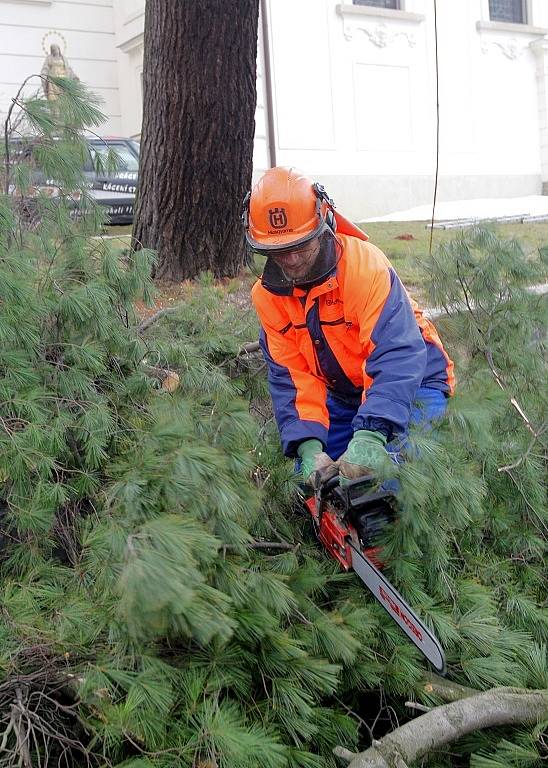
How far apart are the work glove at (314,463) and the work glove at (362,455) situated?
0.38 ft

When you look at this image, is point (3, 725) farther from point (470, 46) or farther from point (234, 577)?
point (470, 46)

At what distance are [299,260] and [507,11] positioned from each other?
16.1 metres

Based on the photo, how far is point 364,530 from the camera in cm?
252

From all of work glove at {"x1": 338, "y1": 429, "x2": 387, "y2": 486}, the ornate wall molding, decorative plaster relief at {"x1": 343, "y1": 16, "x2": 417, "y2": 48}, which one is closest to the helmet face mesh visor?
work glove at {"x1": 338, "y1": 429, "x2": 387, "y2": 486}

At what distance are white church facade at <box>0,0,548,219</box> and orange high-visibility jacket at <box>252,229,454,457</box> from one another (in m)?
10.2

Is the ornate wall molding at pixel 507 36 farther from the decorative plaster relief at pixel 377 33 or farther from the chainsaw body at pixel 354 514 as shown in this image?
the chainsaw body at pixel 354 514

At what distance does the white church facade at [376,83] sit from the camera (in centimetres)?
1348

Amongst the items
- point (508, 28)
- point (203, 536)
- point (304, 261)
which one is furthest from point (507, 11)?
point (203, 536)

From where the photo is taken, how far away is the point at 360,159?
14.1 m

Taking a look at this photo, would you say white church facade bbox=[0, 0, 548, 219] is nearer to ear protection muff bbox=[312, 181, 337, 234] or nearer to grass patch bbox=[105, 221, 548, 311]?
grass patch bbox=[105, 221, 548, 311]

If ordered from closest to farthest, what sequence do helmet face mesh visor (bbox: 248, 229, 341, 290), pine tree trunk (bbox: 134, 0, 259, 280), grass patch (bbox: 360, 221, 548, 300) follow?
1. helmet face mesh visor (bbox: 248, 229, 341, 290)
2. pine tree trunk (bbox: 134, 0, 259, 280)
3. grass patch (bbox: 360, 221, 548, 300)

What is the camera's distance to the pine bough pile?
1.93m

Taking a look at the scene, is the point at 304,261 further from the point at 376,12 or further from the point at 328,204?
the point at 376,12

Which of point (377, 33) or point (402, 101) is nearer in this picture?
point (377, 33)
